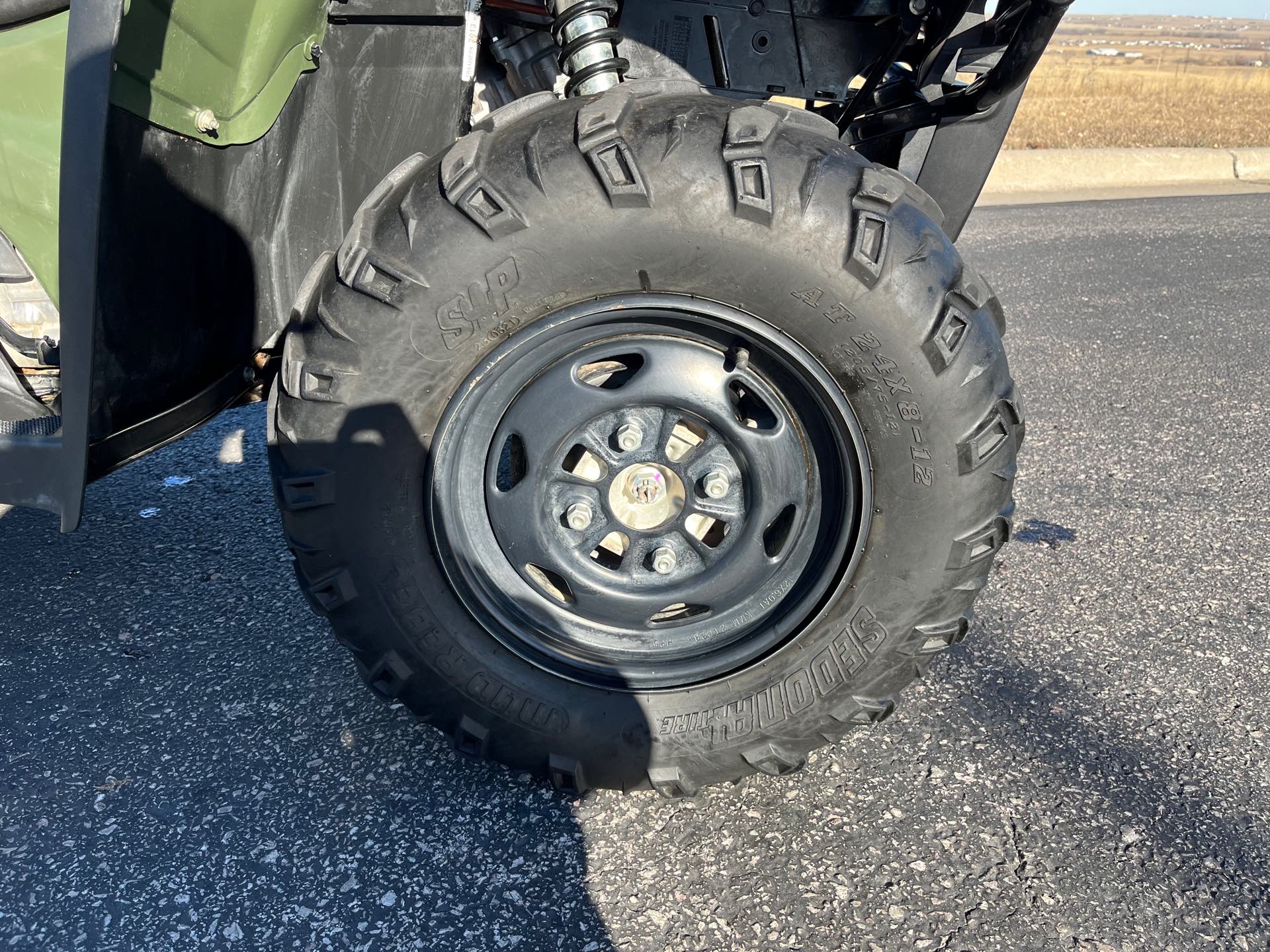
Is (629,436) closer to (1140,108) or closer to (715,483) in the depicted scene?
(715,483)

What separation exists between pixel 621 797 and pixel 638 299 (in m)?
1.08

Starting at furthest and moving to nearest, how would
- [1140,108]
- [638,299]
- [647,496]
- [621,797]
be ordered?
[1140,108], [621,797], [647,496], [638,299]

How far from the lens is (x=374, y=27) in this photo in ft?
7.59

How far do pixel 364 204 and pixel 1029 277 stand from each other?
5852mm

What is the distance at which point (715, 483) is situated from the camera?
2041 millimetres

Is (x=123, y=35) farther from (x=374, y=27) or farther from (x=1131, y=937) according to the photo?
(x=1131, y=937)

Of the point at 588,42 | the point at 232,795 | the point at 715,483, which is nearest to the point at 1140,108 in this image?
the point at 588,42

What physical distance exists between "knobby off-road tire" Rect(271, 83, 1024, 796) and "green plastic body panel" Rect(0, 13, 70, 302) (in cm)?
66

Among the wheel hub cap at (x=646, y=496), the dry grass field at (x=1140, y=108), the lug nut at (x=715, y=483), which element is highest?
the lug nut at (x=715, y=483)

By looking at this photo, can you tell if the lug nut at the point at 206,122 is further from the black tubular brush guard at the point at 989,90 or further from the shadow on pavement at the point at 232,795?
the black tubular brush guard at the point at 989,90

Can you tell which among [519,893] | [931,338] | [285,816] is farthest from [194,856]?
[931,338]

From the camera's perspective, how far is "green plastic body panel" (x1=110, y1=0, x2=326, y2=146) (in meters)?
1.79

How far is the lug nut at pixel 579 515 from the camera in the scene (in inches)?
81.0

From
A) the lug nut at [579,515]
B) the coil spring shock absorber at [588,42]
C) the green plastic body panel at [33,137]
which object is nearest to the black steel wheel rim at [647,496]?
the lug nut at [579,515]
